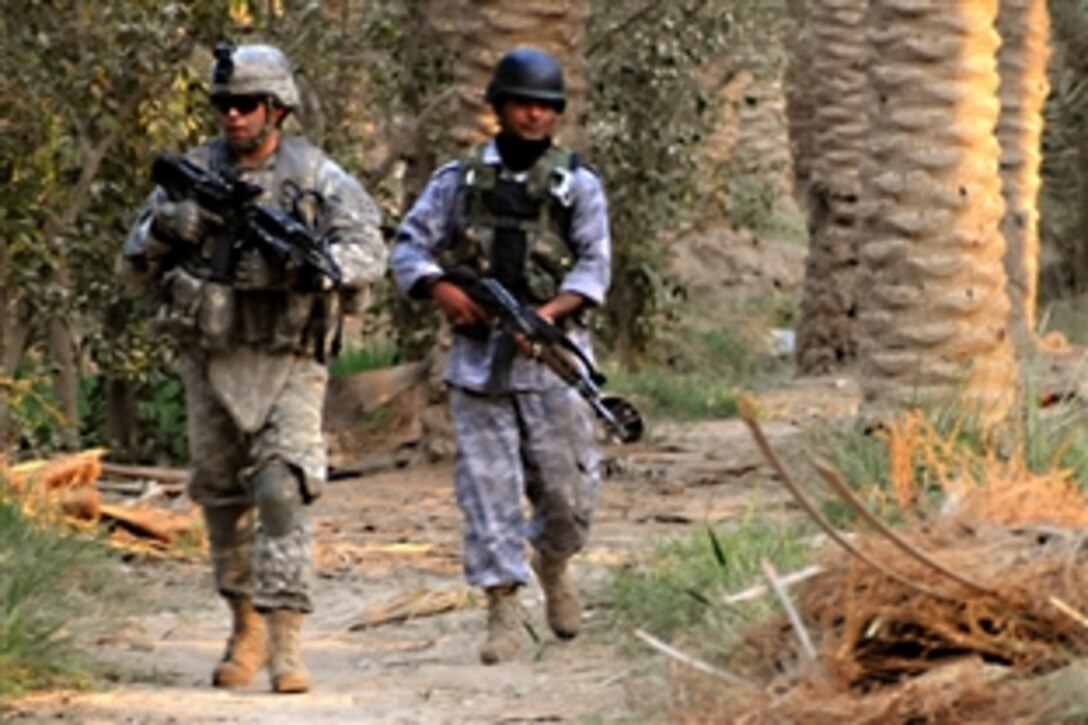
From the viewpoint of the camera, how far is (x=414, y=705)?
7.83 m

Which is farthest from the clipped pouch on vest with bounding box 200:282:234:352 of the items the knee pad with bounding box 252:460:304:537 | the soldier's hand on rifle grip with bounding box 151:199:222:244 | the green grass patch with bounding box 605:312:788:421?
the green grass patch with bounding box 605:312:788:421

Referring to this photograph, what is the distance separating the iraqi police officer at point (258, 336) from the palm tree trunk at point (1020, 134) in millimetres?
12342

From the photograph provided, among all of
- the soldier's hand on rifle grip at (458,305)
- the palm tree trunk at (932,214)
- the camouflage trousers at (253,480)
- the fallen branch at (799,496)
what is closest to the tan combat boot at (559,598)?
the soldier's hand on rifle grip at (458,305)

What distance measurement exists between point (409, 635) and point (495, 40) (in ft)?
16.8

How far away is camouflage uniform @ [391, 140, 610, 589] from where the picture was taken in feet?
28.1

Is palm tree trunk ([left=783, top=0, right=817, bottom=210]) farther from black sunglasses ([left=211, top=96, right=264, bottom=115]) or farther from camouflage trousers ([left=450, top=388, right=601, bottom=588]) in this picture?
black sunglasses ([left=211, top=96, right=264, bottom=115])

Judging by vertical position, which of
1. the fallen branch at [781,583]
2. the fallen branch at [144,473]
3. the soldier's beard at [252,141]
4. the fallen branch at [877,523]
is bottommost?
the fallen branch at [144,473]

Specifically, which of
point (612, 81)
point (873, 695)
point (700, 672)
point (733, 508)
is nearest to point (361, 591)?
point (733, 508)

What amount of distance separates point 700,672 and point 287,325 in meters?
1.84

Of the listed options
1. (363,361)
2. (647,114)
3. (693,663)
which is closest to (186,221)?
(693,663)

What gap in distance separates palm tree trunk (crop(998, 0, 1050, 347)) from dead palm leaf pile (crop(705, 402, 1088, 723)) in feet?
44.2

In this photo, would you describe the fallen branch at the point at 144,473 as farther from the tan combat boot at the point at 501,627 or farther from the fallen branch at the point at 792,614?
the fallen branch at the point at 792,614

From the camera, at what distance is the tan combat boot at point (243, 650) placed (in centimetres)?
815

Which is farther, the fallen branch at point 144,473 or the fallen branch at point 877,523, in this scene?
the fallen branch at point 144,473
